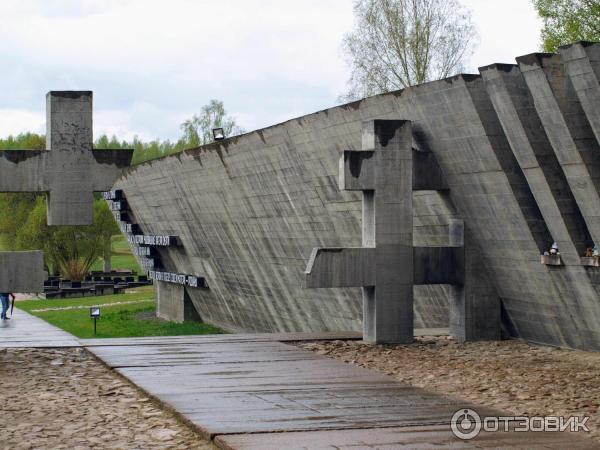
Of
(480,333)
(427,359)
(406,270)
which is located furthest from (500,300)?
(427,359)

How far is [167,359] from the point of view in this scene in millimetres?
17250

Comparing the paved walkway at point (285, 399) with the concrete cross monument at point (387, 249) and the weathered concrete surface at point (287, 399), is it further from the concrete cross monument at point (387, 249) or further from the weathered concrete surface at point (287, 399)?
the concrete cross monument at point (387, 249)

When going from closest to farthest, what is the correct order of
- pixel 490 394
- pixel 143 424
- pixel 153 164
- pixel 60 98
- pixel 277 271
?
pixel 143 424
pixel 490 394
pixel 60 98
pixel 277 271
pixel 153 164

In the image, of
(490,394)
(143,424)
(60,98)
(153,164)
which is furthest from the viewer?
(153,164)

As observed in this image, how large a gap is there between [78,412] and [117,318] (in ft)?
102

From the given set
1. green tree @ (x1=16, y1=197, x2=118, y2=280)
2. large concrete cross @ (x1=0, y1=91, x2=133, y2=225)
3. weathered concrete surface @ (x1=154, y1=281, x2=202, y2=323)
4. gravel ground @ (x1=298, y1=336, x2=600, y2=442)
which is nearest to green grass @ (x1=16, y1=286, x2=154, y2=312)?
weathered concrete surface @ (x1=154, y1=281, x2=202, y2=323)

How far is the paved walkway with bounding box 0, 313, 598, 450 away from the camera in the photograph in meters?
10.8

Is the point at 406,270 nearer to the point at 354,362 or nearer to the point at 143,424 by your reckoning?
the point at 354,362

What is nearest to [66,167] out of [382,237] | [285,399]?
[382,237]

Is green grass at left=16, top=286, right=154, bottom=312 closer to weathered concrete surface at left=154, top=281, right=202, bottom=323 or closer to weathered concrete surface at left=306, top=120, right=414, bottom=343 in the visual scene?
weathered concrete surface at left=154, top=281, right=202, bottom=323

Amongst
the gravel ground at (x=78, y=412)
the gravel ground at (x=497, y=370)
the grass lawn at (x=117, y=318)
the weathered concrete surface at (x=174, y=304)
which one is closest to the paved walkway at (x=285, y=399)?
the gravel ground at (x=78, y=412)

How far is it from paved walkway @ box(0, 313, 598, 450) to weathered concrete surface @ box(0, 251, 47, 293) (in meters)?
1.89

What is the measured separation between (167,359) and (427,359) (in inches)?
173

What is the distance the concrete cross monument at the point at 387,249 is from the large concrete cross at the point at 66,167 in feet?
13.9
